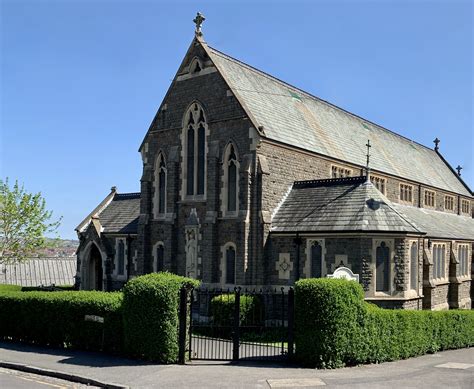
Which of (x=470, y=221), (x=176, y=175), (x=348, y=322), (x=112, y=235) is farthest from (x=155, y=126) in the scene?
(x=470, y=221)

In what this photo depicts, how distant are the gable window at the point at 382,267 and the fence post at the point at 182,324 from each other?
9340mm

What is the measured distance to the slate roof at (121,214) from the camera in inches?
1258

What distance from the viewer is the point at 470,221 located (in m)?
43.9

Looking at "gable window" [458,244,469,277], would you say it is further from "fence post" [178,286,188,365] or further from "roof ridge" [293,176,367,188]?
"fence post" [178,286,188,365]

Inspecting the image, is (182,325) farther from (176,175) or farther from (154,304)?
(176,175)

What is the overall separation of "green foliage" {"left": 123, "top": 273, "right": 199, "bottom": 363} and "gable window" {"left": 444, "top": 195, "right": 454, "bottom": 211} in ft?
107

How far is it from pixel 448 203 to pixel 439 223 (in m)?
10.2

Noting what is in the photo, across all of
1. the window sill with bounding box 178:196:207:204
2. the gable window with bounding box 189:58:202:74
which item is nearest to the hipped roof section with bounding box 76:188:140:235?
the window sill with bounding box 178:196:207:204

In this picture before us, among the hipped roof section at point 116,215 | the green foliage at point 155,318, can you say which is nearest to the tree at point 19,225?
the hipped roof section at point 116,215

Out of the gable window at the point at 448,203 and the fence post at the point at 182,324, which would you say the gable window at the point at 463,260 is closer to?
the gable window at the point at 448,203

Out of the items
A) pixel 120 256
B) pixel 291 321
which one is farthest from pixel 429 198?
pixel 291 321

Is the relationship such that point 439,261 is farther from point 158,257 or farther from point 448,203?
point 448,203

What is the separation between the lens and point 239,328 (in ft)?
54.1

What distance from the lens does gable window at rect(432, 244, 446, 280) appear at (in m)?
28.2
